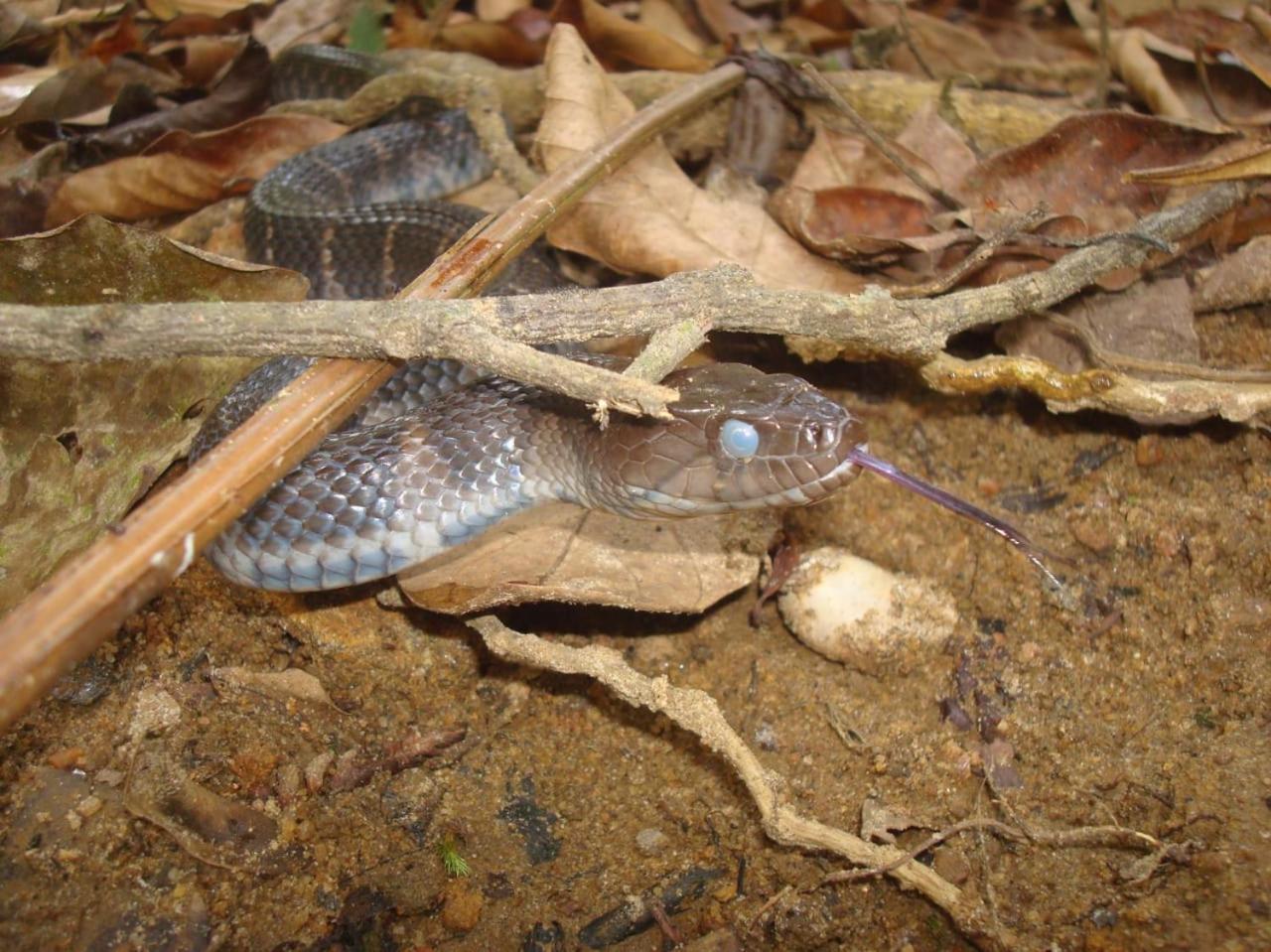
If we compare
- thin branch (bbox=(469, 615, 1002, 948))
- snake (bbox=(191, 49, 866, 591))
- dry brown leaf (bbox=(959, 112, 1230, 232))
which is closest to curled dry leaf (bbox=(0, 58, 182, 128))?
snake (bbox=(191, 49, 866, 591))

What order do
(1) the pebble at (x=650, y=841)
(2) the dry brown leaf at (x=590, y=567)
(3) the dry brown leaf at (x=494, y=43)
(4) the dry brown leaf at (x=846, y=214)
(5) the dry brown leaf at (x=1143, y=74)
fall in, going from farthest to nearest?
1. (3) the dry brown leaf at (x=494, y=43)
2. (5) the dry brown leaf at (x=1143, y=74)
3. (4) the dry brown leaf at (x=846, y=214)
4. (2) the dry brown leaf at (x=590, y=567)
5. (1) the pebble at (x=650, y=841)

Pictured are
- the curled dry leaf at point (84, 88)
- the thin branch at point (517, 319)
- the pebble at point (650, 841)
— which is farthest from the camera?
the curled dry leaf at point (84, 88)

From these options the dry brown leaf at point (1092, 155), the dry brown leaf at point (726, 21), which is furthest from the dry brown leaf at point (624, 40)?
the dry brown leaf at point (1092, 155)

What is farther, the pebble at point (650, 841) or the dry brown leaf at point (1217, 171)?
the dry brown leaf at point (1217, 171)

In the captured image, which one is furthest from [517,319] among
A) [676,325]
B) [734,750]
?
[734,750]

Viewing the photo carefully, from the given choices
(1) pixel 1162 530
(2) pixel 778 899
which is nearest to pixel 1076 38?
(1) pixel 1162 530

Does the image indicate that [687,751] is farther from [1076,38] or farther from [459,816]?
[1076,38]

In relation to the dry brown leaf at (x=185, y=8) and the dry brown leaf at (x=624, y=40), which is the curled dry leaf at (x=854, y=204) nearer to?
the dry brown leaf at (x=624, y=40)

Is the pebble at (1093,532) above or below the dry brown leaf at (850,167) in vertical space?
below
